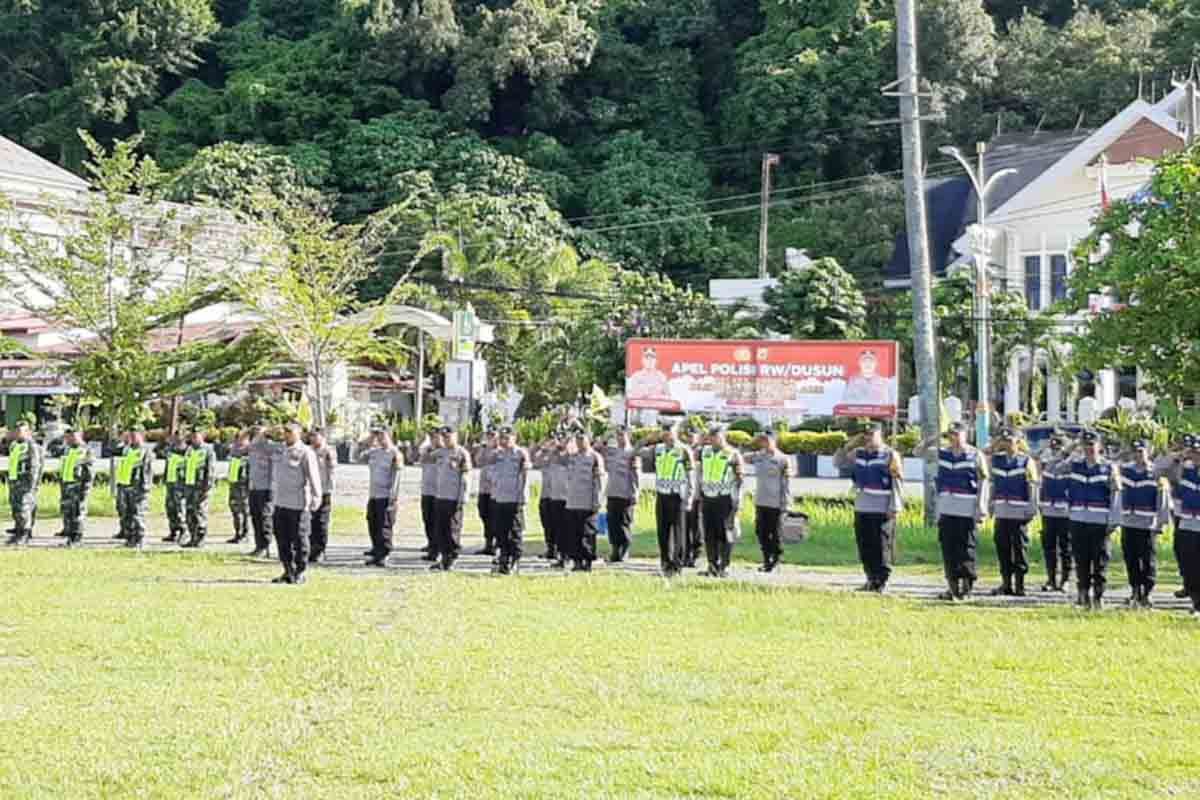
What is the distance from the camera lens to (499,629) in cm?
1287

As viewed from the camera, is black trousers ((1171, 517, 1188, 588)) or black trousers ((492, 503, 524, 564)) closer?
black trousers ((1171, 517, 1188, 588))

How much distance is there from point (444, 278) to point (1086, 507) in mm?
35740

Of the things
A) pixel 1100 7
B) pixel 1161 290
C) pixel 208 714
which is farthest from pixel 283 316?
pixel 1100 7

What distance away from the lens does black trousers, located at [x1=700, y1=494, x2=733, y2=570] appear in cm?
1797

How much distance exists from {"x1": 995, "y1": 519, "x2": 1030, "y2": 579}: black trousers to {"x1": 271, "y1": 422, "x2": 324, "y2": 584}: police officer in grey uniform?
785 cm

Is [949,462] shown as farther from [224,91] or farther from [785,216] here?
[224,91]

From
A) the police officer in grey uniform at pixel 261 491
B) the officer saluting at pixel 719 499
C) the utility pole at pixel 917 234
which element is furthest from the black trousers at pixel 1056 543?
the police officer in grey uniform at pixel 261 491

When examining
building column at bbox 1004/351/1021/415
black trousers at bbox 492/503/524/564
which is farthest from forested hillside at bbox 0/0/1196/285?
black trousers at bbox 492/503/524/564

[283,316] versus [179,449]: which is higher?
[283,316]

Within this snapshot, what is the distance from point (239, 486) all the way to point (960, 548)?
11.4m

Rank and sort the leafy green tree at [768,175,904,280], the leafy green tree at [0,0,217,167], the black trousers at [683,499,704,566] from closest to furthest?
the black trousers at [683,499,704,566] < the leafy green tree at [768,175,904,280] < the leafy green tree at [0,0,217,167]

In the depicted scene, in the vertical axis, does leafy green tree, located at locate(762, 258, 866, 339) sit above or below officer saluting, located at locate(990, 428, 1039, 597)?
above

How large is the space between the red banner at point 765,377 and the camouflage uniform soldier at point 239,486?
8.95m

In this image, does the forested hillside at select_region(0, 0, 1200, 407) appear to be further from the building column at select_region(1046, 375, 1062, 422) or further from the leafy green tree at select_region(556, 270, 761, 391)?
the building column at select_region(1046, 375, 1062, 422)
